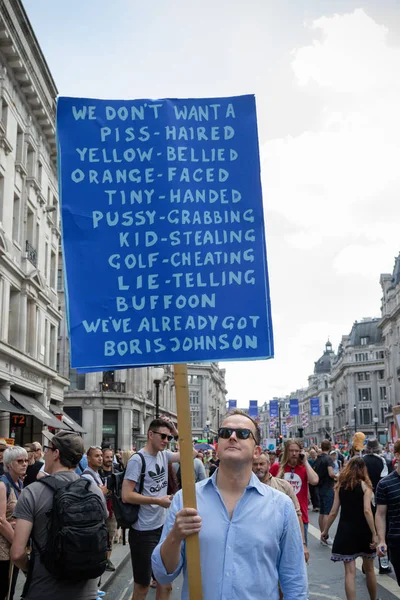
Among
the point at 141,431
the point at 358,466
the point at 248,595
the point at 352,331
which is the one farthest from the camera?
the point at 352,331

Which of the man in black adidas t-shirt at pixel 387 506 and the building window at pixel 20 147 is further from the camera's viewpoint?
the building window at pixel 20 147

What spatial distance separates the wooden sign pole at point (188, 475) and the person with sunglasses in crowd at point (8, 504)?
2.93 metres

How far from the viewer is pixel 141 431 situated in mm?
56250

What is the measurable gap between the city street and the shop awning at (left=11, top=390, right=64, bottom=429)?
14.3m

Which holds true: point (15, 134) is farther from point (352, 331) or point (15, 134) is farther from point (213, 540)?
point (352, 331)

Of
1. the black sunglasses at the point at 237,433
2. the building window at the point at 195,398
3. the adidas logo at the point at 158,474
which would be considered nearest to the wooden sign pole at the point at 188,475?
the black sunglasses at the point at 237,433

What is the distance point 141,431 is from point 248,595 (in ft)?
178

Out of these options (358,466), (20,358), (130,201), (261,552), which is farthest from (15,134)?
(261,552)

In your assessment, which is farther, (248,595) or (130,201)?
(130,201)

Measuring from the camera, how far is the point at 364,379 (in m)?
127

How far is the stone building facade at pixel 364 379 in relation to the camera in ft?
405

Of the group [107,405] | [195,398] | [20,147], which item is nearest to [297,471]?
[20,147]

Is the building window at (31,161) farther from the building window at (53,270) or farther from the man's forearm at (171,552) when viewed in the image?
the man's forearm at (171,552)

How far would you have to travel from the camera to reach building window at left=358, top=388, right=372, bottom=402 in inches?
4953
